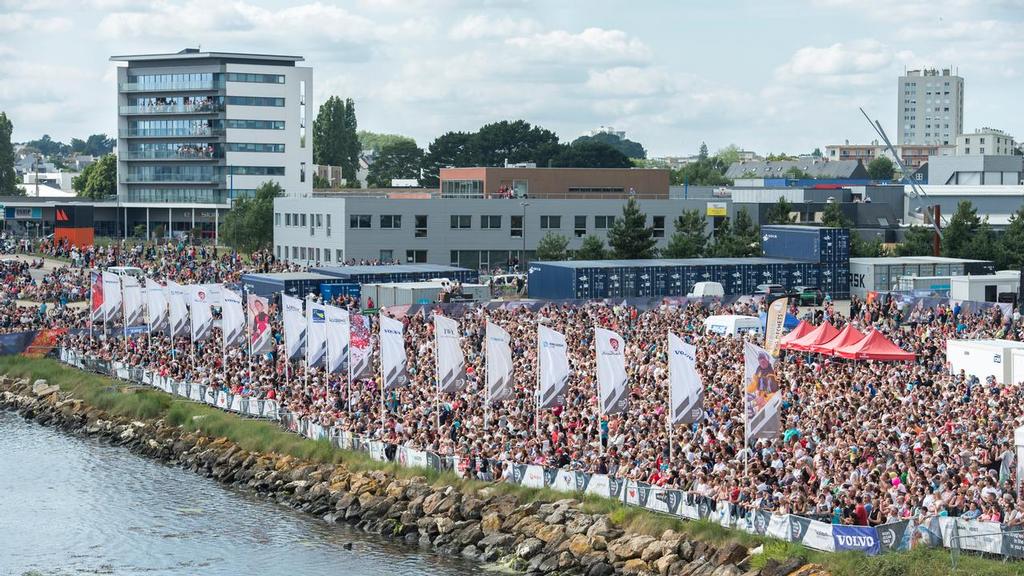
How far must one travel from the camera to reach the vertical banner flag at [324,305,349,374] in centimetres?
4006

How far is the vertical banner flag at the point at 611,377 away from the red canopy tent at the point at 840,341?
1211cm

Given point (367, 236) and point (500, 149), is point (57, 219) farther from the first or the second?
point (500, 149)

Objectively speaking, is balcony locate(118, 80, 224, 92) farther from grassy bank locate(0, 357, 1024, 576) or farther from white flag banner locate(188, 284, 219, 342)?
white flag banner locate(188, 284, 219, 342)

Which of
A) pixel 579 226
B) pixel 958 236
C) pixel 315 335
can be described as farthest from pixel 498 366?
pixel 958 236

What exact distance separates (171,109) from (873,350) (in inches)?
3531

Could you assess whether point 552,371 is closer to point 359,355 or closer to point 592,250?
point 359,355

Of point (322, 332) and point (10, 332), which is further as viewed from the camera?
point (10, 332)

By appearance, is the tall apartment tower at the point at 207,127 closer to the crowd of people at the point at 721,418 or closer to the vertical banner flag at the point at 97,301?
the vertical banner flag at the point at 97,301

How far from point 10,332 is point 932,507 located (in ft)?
146

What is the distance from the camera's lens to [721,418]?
1270 inches

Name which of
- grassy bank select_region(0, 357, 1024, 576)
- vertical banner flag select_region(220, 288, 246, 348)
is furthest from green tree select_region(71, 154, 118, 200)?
vertical banner flag select_region(220, 288, 246, 348)

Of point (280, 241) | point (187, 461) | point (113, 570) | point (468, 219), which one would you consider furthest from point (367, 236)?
point (113, 570)

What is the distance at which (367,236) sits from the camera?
80.9m

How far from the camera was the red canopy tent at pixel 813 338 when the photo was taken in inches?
1676
